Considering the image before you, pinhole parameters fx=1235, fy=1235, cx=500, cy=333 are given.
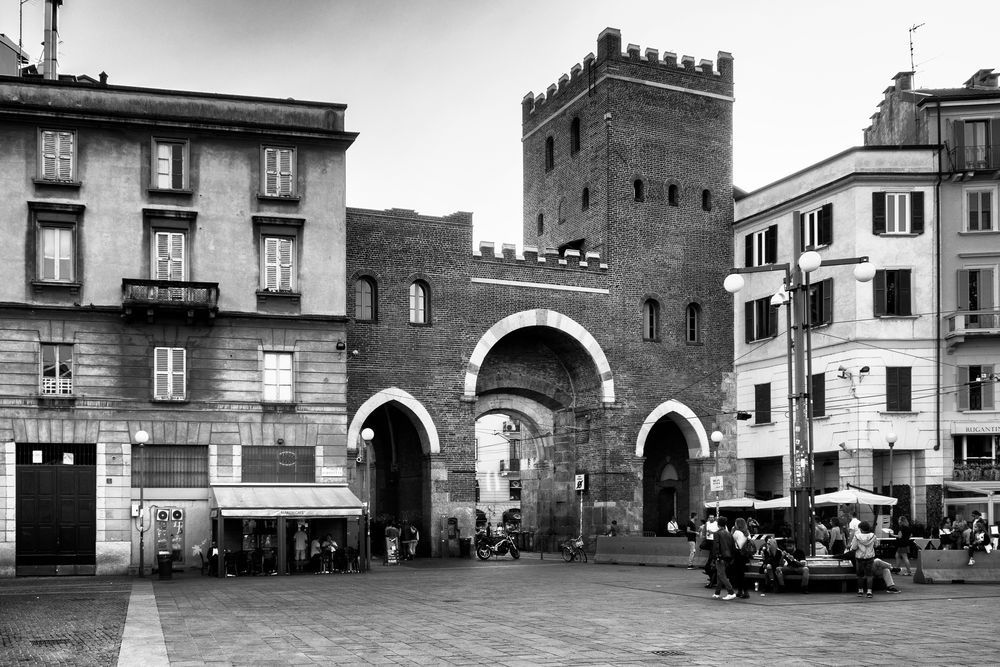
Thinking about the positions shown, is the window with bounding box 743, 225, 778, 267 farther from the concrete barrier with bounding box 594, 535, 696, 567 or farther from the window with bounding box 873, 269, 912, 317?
the concrete barrier with bounding box 594, 535, 696, 567

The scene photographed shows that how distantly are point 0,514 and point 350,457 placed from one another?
36.8 feet

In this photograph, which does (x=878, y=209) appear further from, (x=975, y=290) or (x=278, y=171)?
(x=278, y=171)

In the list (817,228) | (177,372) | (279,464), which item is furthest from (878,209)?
(177,372)

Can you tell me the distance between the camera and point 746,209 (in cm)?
4644

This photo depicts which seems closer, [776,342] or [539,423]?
[776,342]

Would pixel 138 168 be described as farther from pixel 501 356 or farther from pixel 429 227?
pixel 501 356

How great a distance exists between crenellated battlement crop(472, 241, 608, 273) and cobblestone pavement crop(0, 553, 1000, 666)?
56.1 feet

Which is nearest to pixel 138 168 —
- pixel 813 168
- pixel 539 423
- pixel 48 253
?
pixel 48 253

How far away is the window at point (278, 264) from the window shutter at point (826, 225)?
1770 centimetres

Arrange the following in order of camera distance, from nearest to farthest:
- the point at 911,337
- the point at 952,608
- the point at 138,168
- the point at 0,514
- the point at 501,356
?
1. the point at 952,608
2. the point at 0,514
3. the point at 138,168
4. the point at 911,337
5. the point at 501,356

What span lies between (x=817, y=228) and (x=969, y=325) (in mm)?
5870

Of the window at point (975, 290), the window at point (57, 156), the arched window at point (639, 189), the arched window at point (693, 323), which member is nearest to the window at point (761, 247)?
the arched window at point (693, 323)

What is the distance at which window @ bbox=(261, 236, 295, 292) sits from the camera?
115 feet

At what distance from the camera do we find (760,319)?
1751 inches
